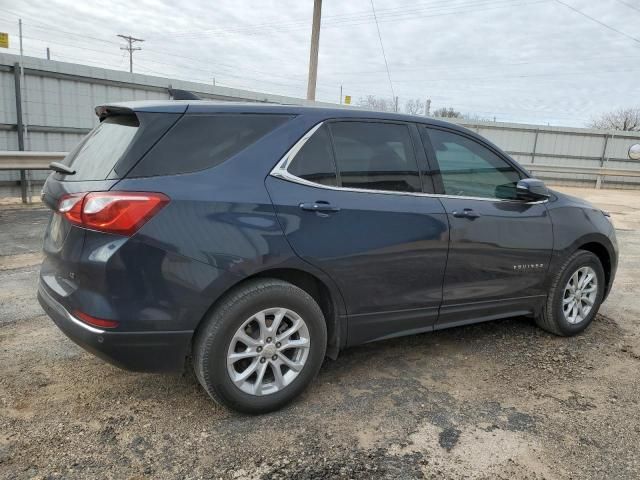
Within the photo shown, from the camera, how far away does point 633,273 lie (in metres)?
6.61

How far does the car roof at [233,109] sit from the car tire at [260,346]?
0.98m

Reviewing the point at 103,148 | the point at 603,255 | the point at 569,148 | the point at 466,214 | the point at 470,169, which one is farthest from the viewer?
the point at 569,148

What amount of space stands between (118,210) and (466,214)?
2.22 m

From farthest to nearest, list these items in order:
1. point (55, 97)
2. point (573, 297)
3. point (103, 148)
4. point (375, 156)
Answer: point (55, 97), point (573, 297), point (375, 156), point (103, 148)

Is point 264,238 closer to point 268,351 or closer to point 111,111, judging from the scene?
point 268,351

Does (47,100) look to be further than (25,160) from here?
Yes

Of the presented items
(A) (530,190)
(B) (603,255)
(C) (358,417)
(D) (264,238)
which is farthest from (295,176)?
(B) (603,255)

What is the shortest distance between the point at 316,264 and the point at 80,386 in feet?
5.43

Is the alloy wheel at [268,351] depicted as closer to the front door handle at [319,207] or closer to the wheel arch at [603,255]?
the front door handle at [319,207]

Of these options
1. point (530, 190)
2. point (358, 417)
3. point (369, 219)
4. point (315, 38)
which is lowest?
point (358, 417)

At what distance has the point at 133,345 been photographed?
251 centimetres

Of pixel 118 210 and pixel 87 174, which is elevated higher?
pixel 87 174

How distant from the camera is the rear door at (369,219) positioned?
9.41 feet

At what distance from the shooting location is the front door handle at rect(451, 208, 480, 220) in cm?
343
